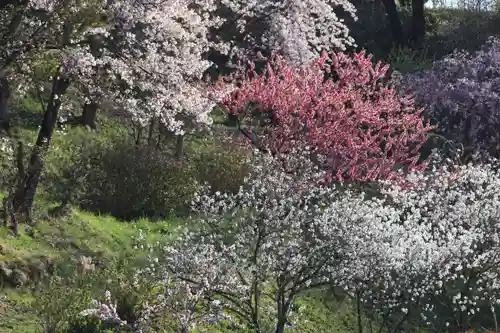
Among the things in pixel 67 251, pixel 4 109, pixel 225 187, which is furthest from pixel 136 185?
pixel 4 109

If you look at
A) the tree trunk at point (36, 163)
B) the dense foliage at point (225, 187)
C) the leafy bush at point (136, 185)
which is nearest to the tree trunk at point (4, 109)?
the dense foliage at point (225, 187)

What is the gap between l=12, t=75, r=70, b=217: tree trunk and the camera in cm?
1263

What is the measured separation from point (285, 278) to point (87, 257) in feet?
15.7

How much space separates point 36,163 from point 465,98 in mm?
17189

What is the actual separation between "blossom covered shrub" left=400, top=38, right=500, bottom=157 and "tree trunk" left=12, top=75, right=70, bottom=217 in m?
14.4

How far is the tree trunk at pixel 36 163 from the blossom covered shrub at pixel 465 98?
14.4m

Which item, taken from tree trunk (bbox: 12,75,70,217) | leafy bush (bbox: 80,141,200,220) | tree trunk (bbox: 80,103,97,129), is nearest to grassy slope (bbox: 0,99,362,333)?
tree trunk (bbox: 12,75,70,217)

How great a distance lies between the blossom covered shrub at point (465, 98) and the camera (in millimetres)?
23703

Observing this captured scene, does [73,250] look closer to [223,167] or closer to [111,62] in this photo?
[111,62]

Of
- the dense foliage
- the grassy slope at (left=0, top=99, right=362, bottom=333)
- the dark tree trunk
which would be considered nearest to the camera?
the dense foliage

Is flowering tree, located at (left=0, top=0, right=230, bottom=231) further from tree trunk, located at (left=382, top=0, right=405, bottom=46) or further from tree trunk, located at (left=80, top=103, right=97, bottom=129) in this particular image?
tree trunk, located at (left=382, top=0, right=405, bottom=46)

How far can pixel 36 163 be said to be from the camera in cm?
1271

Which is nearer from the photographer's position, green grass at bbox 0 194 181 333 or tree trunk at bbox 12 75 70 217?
green grass at bbox 0 194 181 333

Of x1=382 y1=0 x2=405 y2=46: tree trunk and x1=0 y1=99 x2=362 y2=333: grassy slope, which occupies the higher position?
x1=382 y1=0 x2=405 y2=46: tree trunk
